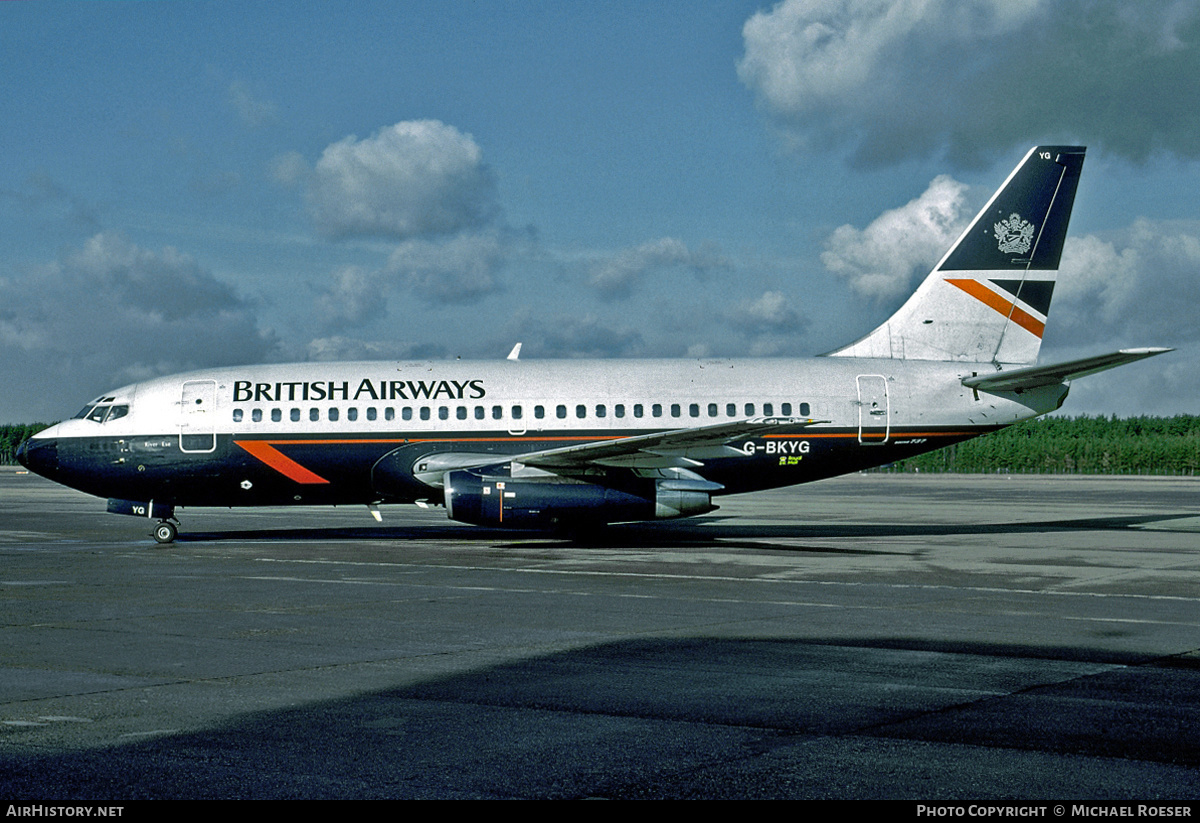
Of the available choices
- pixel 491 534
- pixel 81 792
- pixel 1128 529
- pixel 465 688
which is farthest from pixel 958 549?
pixel 81 792

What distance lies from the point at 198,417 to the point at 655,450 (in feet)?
33.0

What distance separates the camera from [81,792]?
20.0 feet

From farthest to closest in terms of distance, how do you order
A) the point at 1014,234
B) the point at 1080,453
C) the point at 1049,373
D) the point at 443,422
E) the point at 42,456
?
the point at 1080,453 < the point at 1014,234 < the point at 443,422 < the point at 42,456 < the point at 1049,373

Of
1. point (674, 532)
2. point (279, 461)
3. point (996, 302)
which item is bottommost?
point (674, 532)

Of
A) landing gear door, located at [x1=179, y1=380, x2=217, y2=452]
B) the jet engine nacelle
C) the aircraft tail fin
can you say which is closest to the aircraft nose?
landing gear door, located at [x1=179, y1=380, x2=217, y2=452]

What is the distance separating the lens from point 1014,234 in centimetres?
2609

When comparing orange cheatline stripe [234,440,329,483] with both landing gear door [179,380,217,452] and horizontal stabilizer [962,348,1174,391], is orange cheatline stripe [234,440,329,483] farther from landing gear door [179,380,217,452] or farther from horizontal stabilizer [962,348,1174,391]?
horizontal stabilizer [962,348,1174,391]

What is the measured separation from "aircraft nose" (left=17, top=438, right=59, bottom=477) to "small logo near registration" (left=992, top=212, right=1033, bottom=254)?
21402mm

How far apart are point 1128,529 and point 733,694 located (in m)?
22.2

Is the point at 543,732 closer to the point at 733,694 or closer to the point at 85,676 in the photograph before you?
the point at 733,694

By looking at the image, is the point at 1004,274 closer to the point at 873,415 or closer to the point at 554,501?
the point at 873,415

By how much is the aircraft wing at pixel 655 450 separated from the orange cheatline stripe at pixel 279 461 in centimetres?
495

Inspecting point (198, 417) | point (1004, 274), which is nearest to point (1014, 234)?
point (1004, 274)

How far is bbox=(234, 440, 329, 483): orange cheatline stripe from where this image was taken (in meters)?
24.5
